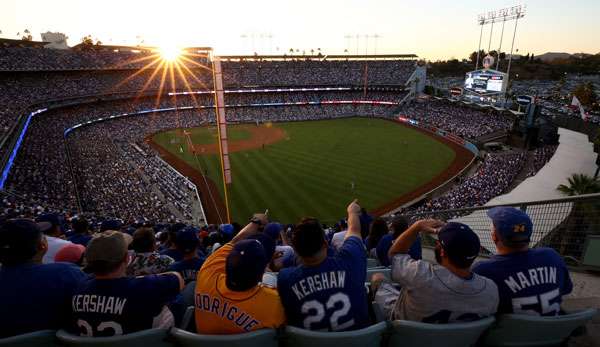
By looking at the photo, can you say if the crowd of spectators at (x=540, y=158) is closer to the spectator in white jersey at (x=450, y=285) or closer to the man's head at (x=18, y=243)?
the spectator in white jersey at (x=450, y=285)

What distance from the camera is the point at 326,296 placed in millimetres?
2797

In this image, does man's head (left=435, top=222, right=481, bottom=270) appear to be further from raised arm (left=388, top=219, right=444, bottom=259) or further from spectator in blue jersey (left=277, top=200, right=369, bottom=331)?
spectator in blue jersey (left=277, top=200, right=369, bottom=331)

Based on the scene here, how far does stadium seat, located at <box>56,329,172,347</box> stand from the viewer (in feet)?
8.21

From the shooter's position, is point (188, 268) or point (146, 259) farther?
point (188, 268)

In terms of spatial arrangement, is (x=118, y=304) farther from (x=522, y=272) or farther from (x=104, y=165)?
(x=104, y=165)

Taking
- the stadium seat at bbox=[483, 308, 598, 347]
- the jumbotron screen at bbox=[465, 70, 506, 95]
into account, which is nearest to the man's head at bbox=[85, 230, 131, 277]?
the stadium seat at bbox=[483, 308, 598, 347]

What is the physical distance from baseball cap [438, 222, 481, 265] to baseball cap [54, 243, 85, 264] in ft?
15.7

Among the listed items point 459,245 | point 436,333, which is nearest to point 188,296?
point 436,333

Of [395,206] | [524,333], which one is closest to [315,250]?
[524,333]

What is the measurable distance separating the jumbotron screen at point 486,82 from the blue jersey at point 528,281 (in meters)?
61.4

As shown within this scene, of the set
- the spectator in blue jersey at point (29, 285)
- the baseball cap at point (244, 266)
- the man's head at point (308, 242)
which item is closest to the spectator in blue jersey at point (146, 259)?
the spectator in blue jersey at point (29, 285)

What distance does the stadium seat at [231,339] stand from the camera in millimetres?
2469

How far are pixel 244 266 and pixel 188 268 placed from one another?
2.12 m

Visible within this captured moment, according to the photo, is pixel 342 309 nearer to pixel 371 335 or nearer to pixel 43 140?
pixel 371 335
